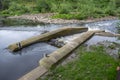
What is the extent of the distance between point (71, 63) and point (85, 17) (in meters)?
26.8

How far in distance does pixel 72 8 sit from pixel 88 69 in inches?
1598

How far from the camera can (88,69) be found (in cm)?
1368

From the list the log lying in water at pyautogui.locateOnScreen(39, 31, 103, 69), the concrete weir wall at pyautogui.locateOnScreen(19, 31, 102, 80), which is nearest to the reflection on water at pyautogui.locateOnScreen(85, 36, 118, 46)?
the log lying in water at pyautogui.locateOnScreen(39, 31, 103, 69)

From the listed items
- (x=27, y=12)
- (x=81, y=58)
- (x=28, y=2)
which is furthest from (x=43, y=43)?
(x=28, y=2)

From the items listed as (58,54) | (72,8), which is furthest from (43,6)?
(58,54)

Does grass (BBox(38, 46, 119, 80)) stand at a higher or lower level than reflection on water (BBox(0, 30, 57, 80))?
higher

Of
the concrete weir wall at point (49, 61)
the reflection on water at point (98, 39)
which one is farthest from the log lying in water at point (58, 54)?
the reflection on water at point (98, 39)

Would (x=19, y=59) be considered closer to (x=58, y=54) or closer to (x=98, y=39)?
(x=58, y=54)

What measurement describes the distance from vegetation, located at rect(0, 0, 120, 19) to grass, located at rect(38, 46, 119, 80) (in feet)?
83.1

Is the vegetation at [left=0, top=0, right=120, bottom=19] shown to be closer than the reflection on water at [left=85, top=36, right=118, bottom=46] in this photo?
No

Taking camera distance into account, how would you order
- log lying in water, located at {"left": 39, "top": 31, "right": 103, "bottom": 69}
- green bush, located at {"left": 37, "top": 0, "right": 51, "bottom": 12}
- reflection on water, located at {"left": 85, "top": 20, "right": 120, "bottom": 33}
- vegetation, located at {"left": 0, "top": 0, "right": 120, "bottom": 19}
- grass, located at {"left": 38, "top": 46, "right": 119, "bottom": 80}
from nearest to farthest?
grass, located at {"left": 38, "top": 46, "right": 119, "bottom": 80}, log lying in water, located at {"left": 39, "top": 31, "right": 103, "bottom": 69}, reflection on water, located at {"left": 85, "top": 20, "right": 120, "bottom": 33}, vegetation, located at {"left": 0, "top": 0, "right": 120, "bottom": 19}, green bush, located at {"left": 37, "top": 0, "right": 51, "bottom": 12}

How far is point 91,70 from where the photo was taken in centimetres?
1351

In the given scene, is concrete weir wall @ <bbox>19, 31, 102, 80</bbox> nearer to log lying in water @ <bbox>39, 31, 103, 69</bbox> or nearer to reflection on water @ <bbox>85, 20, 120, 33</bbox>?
log lying in water @ <bbox>39, 31, 103, 69</bbox>

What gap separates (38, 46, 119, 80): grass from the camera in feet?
41.5
